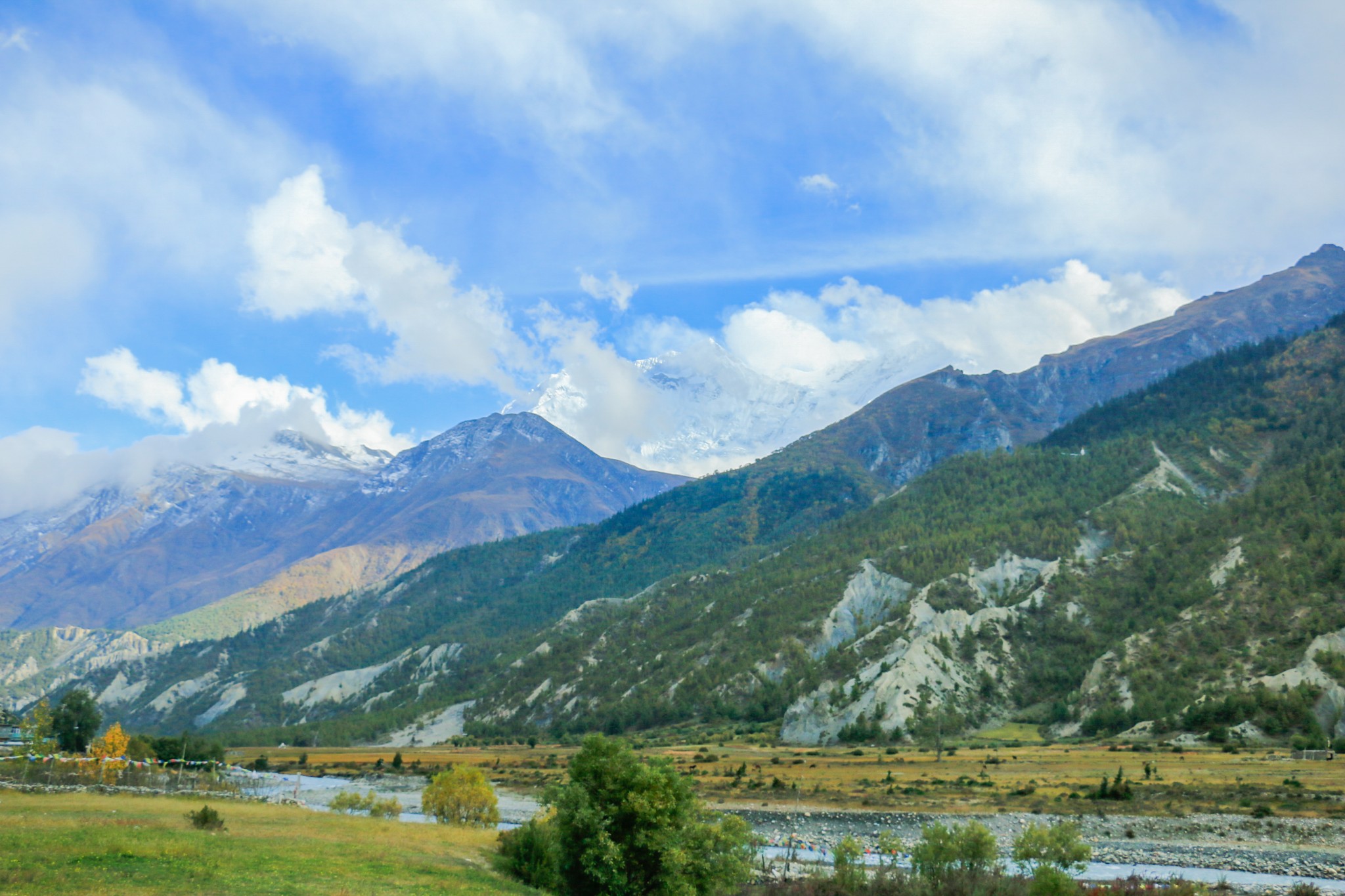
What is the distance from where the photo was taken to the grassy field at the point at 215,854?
31.7 metres

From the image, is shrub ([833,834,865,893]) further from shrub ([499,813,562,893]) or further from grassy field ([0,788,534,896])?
grassy field ([0,788,534,896])

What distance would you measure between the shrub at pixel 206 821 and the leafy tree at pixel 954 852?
40.3 metres

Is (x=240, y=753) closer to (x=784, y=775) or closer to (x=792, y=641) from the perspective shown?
(x=792, y=641)

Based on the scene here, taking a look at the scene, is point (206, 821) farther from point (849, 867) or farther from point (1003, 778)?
point (1003, 778)

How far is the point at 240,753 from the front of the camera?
190 meters

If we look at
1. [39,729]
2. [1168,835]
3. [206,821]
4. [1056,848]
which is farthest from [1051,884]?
[39,729]

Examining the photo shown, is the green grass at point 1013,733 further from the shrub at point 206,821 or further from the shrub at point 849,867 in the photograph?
the shrub at point 206,821

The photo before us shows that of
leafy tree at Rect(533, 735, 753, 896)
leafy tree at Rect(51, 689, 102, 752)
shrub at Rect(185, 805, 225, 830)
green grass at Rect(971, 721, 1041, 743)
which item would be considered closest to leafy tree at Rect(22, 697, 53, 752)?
leafy tree at Rect(51, 689, 102, 752)

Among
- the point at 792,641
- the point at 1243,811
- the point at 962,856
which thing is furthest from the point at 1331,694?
the point at 792,641

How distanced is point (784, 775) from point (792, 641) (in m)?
75.1

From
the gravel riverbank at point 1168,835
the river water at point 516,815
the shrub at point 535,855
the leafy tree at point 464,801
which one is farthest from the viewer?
the leafy tree at point 464,801

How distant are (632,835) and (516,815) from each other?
181ft

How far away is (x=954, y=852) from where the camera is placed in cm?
4934

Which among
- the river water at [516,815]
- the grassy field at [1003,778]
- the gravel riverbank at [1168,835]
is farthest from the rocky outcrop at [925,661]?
the gravel riverbank at [1168,835]
